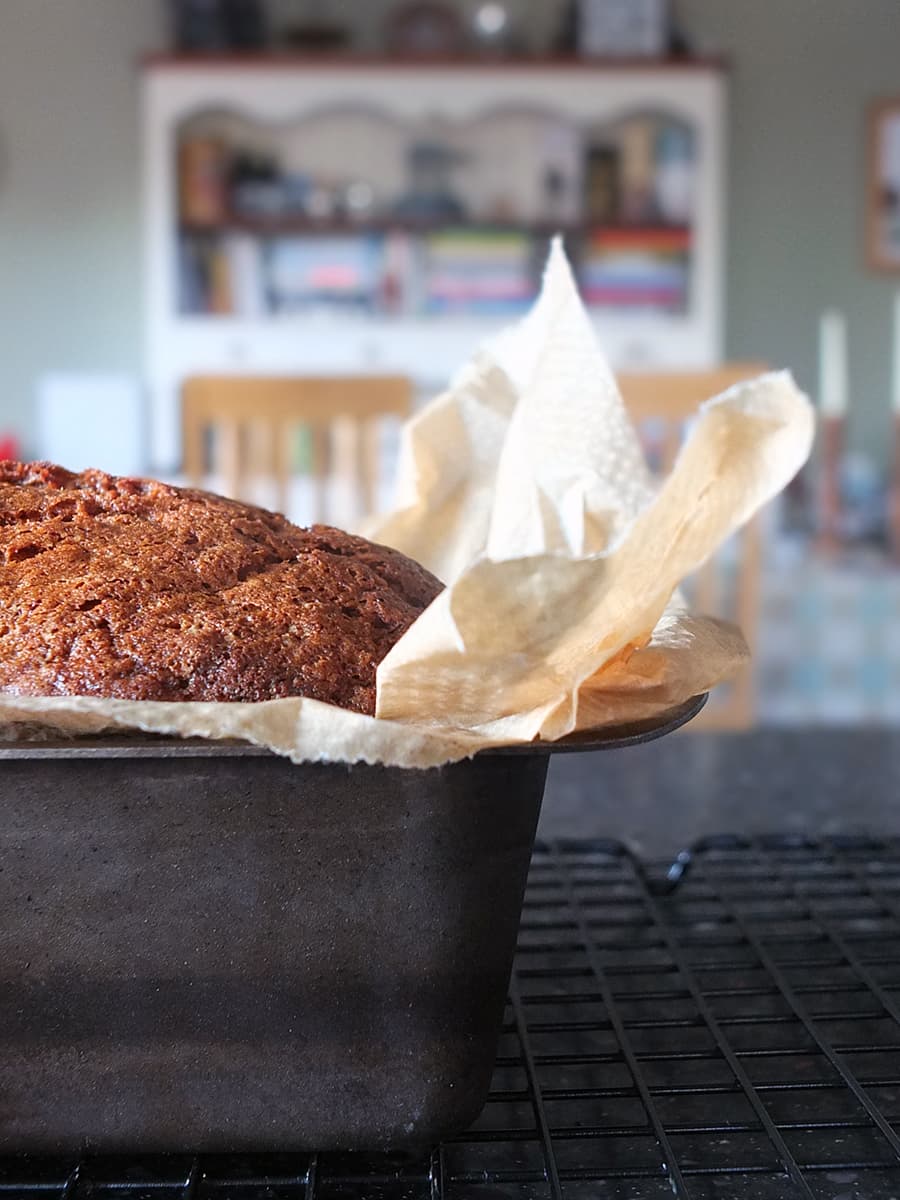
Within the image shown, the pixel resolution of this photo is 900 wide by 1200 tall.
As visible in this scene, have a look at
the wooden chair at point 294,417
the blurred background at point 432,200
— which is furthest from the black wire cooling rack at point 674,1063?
the blurred background at point 432,200

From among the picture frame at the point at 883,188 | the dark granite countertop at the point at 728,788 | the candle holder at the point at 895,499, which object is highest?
the picture frame at the point at 883,188

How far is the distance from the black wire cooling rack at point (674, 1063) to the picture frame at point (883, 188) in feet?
15.1

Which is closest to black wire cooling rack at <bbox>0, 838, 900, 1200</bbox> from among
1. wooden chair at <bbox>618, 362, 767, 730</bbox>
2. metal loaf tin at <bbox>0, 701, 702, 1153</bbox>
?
metal loaf tin at <bbox>0, 701, 702, 1153</bbox>

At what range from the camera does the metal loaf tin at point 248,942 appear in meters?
0.33

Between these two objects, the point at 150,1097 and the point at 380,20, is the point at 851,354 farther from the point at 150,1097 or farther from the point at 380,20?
the point at 150,1097

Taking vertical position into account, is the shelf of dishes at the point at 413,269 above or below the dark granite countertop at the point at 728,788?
above

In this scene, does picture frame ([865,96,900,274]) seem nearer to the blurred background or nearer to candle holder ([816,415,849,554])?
the blurred background

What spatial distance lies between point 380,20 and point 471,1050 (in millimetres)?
4870

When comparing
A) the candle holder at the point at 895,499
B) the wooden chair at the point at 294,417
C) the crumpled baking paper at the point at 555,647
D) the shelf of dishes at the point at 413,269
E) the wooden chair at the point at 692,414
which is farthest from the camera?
the shelf of dishes at the point at 413,269

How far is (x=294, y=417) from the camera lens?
207 centimetres

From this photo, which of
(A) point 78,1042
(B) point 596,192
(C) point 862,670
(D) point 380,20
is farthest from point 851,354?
(A) point 78,1042

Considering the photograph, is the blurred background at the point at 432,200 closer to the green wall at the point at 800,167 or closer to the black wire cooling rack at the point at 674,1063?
the green wall at the point at 800,167

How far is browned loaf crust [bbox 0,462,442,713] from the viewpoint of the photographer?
389mm

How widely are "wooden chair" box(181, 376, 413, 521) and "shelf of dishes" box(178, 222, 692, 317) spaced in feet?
8.26
